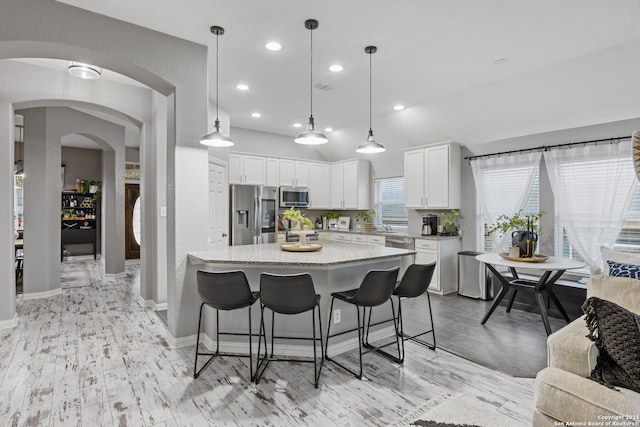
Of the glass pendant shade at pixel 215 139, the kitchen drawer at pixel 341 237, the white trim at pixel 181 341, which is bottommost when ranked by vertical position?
the white trim at pixel 181 341

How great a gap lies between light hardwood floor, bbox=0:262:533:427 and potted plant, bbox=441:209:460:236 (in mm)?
2773

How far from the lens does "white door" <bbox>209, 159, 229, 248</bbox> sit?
4.85m

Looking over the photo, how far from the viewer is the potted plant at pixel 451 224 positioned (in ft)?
18.4

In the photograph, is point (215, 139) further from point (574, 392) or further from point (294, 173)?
point (294, 173)

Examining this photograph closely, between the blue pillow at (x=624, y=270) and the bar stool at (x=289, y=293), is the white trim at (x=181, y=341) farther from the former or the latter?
the blue pillow at (x=624, y=270)

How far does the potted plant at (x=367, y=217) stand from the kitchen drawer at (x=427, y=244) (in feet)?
5.30

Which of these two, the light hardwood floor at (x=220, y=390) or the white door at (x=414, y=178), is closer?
the light hardwood floor at (x=220, y=390)

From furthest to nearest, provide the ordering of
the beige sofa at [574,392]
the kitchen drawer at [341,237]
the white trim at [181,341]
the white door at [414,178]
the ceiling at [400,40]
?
the kitchen drawer at [341,237] → the white door at [414,178] → the white trim at [181,341] → the ceiling at [400,40] → the beige sofa at [574,392]

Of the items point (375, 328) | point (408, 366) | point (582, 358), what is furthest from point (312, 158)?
point (582, 358)

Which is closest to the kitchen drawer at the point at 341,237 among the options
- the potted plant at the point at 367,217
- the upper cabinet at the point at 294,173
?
the potted plant at the point at 367,217

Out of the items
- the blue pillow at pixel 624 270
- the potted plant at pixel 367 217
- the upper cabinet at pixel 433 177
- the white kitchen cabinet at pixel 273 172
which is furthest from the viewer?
the potted plant at pixel 367 217

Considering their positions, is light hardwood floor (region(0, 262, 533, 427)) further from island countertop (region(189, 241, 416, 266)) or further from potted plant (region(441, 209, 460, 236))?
potted plant (region(441, 209, 460, 236))

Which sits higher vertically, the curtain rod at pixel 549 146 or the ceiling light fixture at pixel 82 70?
the ceiling light fixture at pixel 82 70

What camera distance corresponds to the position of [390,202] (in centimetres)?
697
